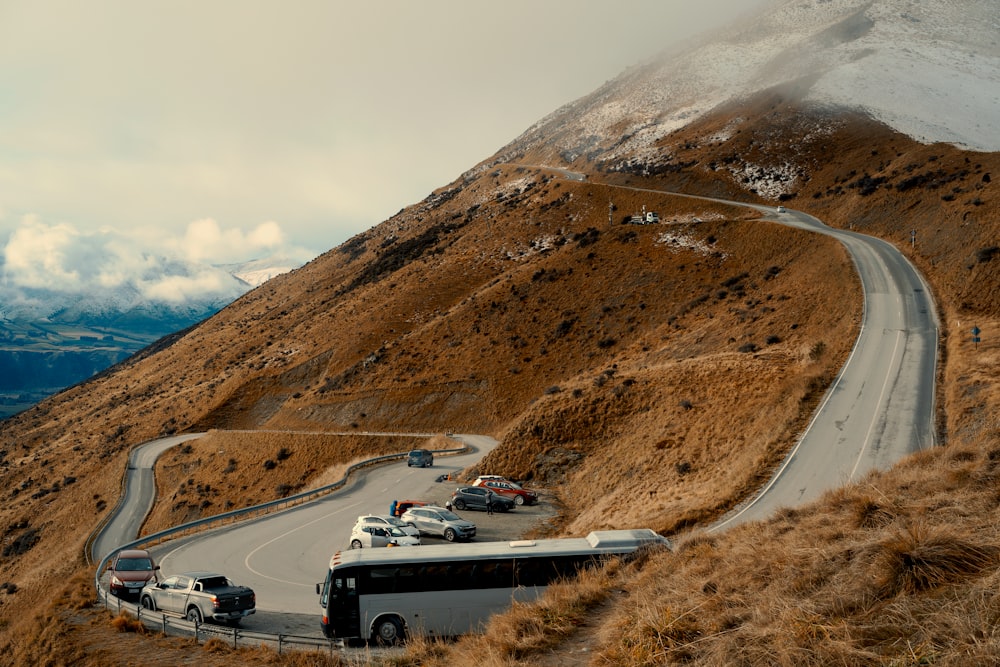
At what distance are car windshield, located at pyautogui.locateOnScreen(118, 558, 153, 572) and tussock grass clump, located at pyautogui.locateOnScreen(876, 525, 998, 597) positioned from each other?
23310mm

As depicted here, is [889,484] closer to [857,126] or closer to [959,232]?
[959,232]

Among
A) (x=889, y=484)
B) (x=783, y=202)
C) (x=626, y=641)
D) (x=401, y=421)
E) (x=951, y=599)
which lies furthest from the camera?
(x=783, y=202)

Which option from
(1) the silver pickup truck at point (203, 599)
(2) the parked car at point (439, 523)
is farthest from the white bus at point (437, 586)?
(2) the parked car at point (439, 523)

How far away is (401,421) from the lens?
58.9m

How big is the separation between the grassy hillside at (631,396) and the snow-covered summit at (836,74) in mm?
9096

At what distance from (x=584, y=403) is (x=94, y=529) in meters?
40.0

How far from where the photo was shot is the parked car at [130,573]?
2055 cm

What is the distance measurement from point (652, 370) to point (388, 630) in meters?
29.4

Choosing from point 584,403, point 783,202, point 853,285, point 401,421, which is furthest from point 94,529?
point 783,202

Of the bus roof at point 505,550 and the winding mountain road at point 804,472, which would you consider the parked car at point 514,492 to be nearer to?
the winding mountain road at point 804,472

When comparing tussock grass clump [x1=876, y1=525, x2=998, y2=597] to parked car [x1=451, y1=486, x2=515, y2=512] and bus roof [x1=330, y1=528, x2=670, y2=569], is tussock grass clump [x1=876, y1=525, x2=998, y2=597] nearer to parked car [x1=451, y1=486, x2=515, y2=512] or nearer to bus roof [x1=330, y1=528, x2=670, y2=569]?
bus roof [x1=330, y1=528, x2=670, y2=569]

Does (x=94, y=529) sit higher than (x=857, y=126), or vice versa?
(x=857, y=126)

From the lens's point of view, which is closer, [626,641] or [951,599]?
[951,599]

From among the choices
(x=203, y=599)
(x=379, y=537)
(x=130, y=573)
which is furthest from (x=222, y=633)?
(x=130, y=573)
